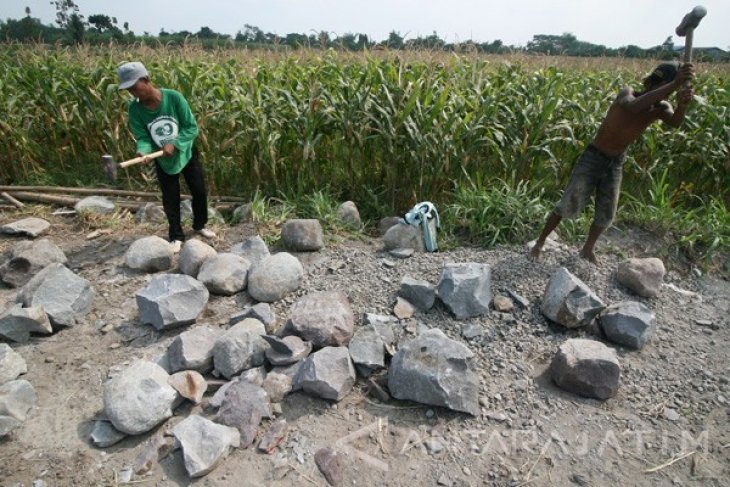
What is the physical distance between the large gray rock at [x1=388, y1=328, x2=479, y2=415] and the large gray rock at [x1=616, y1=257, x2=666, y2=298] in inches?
59.8

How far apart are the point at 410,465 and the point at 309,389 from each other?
22.9 inches

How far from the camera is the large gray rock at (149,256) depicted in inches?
122

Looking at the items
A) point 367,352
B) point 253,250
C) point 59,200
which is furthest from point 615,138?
point 59,200

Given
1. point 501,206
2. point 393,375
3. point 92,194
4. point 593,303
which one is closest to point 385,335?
point 393,375

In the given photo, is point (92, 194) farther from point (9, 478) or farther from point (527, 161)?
point (527, 161)

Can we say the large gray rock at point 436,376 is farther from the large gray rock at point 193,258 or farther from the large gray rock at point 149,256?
the large gray rock at point 149,256

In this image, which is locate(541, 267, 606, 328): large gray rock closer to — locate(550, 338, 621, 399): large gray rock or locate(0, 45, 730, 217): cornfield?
locate(550, 338, 621, 399): large gray rock

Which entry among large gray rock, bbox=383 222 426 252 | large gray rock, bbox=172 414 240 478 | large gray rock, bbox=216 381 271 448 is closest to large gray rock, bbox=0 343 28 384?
large gray rock, bbox=172 414 240 478

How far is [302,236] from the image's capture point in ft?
10.7

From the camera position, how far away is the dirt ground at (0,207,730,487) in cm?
186

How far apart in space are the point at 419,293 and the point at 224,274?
4.06 feet

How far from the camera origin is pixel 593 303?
254cm

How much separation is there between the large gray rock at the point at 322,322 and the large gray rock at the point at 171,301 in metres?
0.61

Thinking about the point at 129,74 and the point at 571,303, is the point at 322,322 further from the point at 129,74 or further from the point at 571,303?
the point at 129,74
